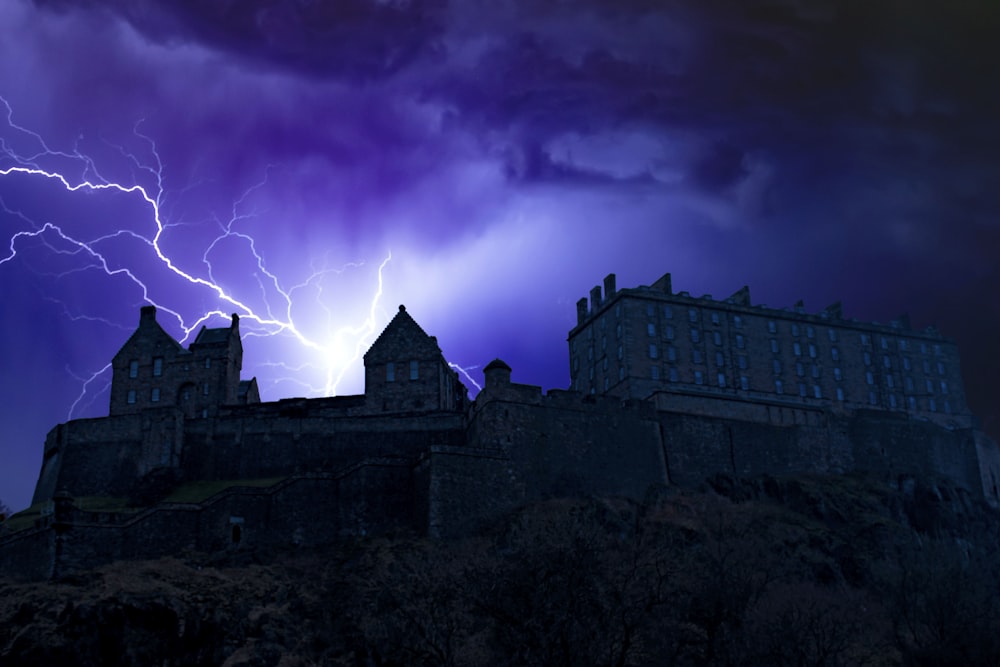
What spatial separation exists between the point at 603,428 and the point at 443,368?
1334 cm

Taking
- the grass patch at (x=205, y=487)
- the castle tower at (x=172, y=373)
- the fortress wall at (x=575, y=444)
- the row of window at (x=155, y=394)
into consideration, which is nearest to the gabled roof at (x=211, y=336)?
the castle tower at (x=172, y=373)

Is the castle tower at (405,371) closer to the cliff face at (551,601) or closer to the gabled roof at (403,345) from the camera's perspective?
the gabled roof at (403,345)

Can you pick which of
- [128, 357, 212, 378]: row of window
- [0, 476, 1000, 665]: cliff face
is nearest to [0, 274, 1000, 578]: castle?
[128, 357, 212, 378]: row of window

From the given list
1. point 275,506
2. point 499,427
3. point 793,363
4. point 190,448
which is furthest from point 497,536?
point 793,363

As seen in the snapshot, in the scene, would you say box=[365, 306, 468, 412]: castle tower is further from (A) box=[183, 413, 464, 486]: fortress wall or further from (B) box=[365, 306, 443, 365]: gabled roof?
(A) box=[183, 413, 464, 486]: fortress wall

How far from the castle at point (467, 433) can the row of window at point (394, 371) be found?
0.83 ft

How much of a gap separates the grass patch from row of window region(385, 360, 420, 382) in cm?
1216

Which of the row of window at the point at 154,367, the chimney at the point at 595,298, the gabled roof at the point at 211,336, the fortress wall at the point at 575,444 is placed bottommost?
the fortress wall at the point at 575,444

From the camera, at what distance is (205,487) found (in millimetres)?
70812

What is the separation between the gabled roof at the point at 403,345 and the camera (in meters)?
81.2

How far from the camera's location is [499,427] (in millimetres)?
71438

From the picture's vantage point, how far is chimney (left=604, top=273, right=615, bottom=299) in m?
96.9

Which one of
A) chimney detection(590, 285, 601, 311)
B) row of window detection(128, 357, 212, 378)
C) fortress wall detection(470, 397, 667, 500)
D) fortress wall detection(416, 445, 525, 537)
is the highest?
chimney detection(590, 285, 601, 311)

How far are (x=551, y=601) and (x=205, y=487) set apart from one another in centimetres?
3176
